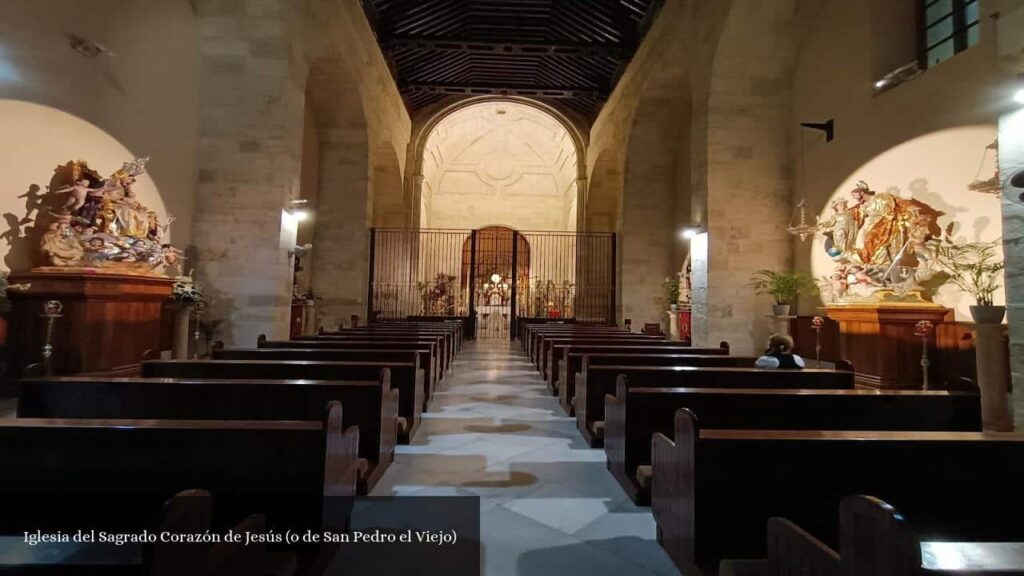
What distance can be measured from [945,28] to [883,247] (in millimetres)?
2793

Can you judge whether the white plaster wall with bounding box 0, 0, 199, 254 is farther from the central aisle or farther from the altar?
the altar

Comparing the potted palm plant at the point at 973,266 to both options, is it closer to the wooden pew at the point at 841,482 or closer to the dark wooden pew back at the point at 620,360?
the dark wooden pew back at the point at 620,360

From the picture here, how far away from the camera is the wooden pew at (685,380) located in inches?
123

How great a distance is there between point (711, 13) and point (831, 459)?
8.09m

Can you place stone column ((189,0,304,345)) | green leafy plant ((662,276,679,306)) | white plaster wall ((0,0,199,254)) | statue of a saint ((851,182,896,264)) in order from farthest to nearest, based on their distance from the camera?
green leafy plant ((662,276,679,306))
stone column ((189,0,304,345))
statue of a saint ((851,182,896,264))
white plaster wall ((0,0,199,254))

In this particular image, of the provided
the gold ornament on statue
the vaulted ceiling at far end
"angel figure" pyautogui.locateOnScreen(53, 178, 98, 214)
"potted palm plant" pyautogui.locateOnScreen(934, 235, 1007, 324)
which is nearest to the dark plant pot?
"potted palm plant" pyautogui.locateOnScreen(934, 235, 1007, 324)

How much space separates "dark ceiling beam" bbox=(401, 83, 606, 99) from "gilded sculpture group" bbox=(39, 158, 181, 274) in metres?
10.3

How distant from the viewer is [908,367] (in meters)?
5.41

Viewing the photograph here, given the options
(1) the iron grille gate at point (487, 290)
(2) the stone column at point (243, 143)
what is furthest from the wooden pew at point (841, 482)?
(1) the iron grille gate at point (487, 290)

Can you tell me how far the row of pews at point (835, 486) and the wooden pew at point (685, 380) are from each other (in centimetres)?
76

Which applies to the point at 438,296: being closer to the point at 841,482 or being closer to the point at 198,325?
the point at 198,325

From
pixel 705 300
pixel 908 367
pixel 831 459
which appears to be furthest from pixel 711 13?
pixel 831 459

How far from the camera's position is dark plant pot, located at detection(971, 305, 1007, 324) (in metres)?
4.07

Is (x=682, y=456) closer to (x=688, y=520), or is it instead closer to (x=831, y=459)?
(x=688, y=520)
